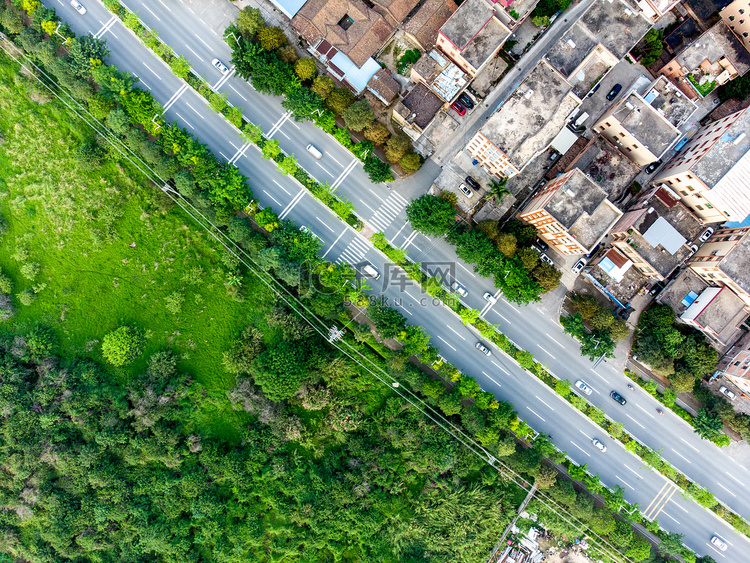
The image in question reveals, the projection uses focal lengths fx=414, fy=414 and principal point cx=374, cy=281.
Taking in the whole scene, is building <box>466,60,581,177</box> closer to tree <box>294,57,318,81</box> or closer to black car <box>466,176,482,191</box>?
black car <box>466,176,482,191</box>

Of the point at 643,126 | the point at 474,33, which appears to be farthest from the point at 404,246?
the point at 643,126

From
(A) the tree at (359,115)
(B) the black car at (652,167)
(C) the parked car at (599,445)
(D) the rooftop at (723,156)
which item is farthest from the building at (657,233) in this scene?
(A) the tree at (359,115)

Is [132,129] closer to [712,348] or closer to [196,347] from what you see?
[196,347]

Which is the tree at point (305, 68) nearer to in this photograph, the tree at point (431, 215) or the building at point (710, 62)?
the tree at point (431, 215)

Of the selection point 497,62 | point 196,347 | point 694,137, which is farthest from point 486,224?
point 196,347

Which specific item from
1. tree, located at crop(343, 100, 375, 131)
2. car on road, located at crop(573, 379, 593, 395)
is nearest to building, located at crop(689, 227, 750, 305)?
car on road, located at crop(573, 379, 593, 395)

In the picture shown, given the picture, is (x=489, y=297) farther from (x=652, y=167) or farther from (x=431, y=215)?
(x=652, y=167)
